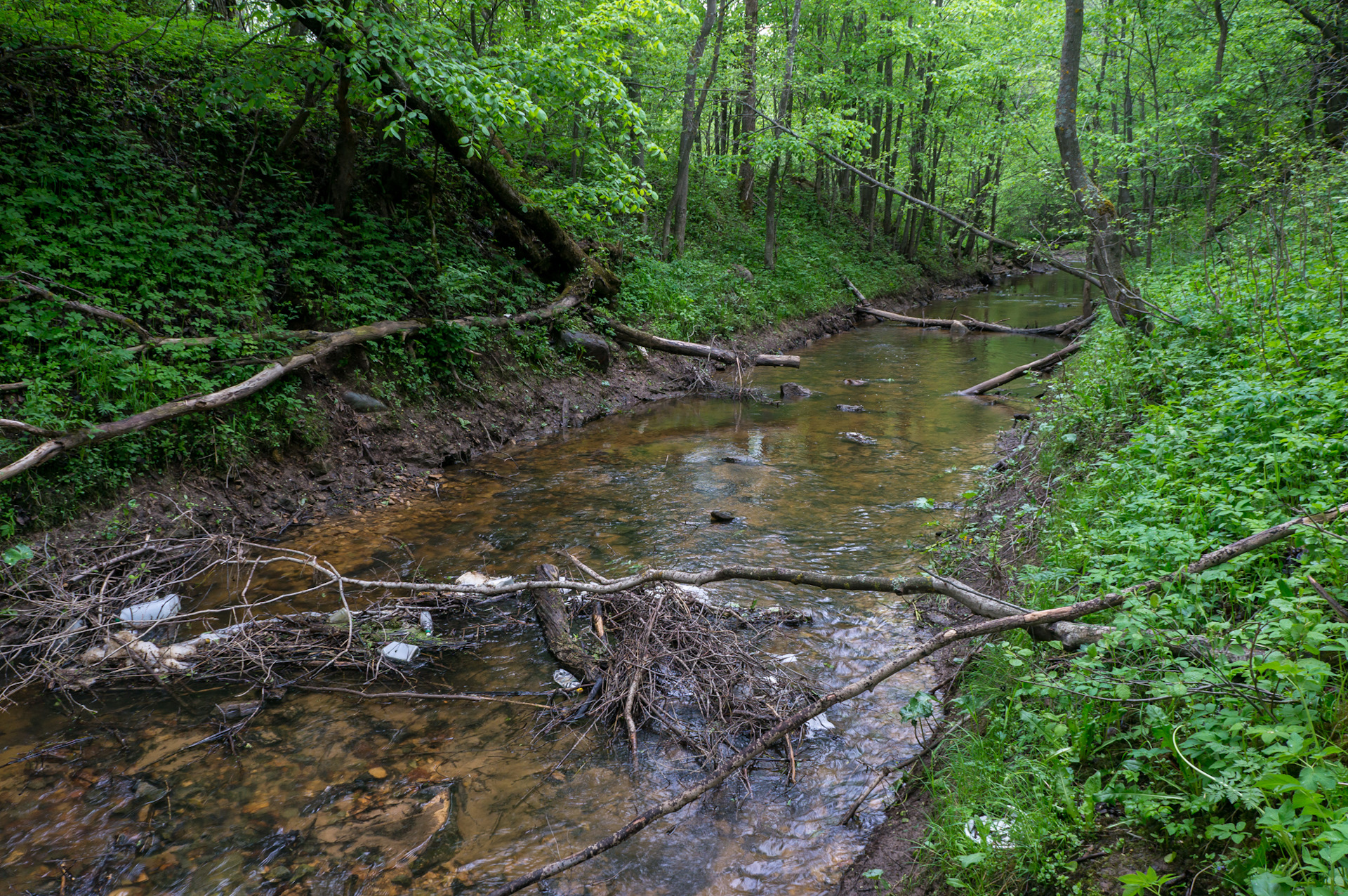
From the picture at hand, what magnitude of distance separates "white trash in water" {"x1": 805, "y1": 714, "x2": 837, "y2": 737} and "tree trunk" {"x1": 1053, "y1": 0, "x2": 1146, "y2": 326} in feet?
22.2

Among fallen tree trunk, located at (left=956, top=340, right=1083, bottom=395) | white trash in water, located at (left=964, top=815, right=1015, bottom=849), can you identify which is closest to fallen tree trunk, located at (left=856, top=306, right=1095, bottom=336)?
fallen tree trunk, located at (left=956, top=340, right=1083, bottom=395)

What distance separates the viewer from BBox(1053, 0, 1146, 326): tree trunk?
8.34 m

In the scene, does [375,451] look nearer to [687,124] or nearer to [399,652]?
[399,652]

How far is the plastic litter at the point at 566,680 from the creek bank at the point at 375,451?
3780mm

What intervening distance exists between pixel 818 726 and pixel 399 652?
10.2 feet

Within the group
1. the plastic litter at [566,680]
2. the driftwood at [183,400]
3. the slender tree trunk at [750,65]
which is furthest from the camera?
the slender tree trunk at [750,65]

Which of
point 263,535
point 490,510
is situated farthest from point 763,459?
point 263,535

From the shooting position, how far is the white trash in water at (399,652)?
5043mm

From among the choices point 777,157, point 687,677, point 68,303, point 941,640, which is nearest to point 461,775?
point 687,677

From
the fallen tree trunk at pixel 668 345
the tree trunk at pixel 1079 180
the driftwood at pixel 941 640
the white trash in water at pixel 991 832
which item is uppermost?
the tree trunk at pixel 1079 180

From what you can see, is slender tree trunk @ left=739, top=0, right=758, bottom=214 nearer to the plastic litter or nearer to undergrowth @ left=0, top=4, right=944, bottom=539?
undergrowth @ left=0, top=4, right=944, bottom=539

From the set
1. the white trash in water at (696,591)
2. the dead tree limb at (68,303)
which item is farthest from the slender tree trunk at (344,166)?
the white trash in water at (696,591)

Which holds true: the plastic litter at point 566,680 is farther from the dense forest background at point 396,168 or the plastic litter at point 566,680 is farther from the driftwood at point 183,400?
the dense forest background at point 396,168

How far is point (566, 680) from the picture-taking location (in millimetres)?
4766
